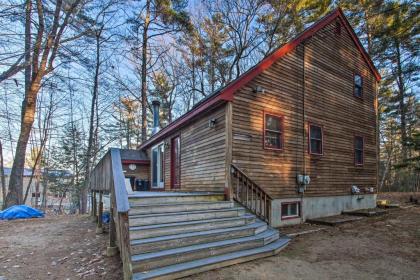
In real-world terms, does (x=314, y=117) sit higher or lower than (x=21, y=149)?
higher

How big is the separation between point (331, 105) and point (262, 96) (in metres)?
3.70

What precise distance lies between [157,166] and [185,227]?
8.22 m

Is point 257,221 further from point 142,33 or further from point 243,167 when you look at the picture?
point 142,33

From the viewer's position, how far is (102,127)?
21.8 meters

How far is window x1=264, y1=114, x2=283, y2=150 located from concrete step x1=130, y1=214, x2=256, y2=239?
2697 mm

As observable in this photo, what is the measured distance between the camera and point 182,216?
5.19 meters

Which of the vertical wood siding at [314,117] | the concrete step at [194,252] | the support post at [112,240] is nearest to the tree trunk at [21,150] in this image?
the support post at [112,240]

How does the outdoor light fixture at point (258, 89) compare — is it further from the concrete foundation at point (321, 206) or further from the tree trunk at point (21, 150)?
Result: the tree trunk at point (21, 150)

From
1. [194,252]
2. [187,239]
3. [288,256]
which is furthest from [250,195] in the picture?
[194,252]

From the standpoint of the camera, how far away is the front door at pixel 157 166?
40.5 feet

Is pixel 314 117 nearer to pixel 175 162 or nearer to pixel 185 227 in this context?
pixel 175 162

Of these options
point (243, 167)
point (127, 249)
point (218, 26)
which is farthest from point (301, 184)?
point (218, 26)

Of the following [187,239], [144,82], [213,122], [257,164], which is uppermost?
[144,82]

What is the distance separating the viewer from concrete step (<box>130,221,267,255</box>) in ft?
13.4
